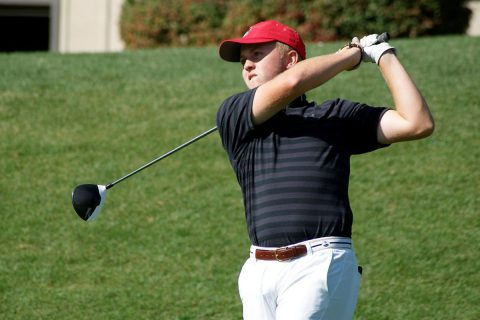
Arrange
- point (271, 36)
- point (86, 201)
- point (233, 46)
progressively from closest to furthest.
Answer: point (271, 36), point (233, 46), point (86, 201)

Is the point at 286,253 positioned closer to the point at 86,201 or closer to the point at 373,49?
the point at 373,49

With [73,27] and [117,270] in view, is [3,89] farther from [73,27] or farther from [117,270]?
[73,27]

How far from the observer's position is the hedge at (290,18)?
13398 mm

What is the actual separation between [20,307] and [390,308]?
2.57m

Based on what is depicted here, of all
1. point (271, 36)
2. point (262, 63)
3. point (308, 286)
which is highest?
point (271, 36)

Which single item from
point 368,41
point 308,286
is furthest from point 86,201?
point 368,41

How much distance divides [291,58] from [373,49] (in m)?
0.36

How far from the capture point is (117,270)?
7.18m

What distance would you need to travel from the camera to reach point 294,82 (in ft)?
11.8

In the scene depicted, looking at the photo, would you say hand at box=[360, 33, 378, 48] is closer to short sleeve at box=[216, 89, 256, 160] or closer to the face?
the face

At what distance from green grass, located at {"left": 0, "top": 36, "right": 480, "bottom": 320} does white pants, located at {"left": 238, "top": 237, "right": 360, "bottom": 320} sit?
2756mm

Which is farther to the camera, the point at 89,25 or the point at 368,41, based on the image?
the point at 89,25

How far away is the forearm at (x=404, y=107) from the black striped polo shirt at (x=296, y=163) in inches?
4.0

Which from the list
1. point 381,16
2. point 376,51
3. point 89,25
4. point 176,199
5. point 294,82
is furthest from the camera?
point 89,25
